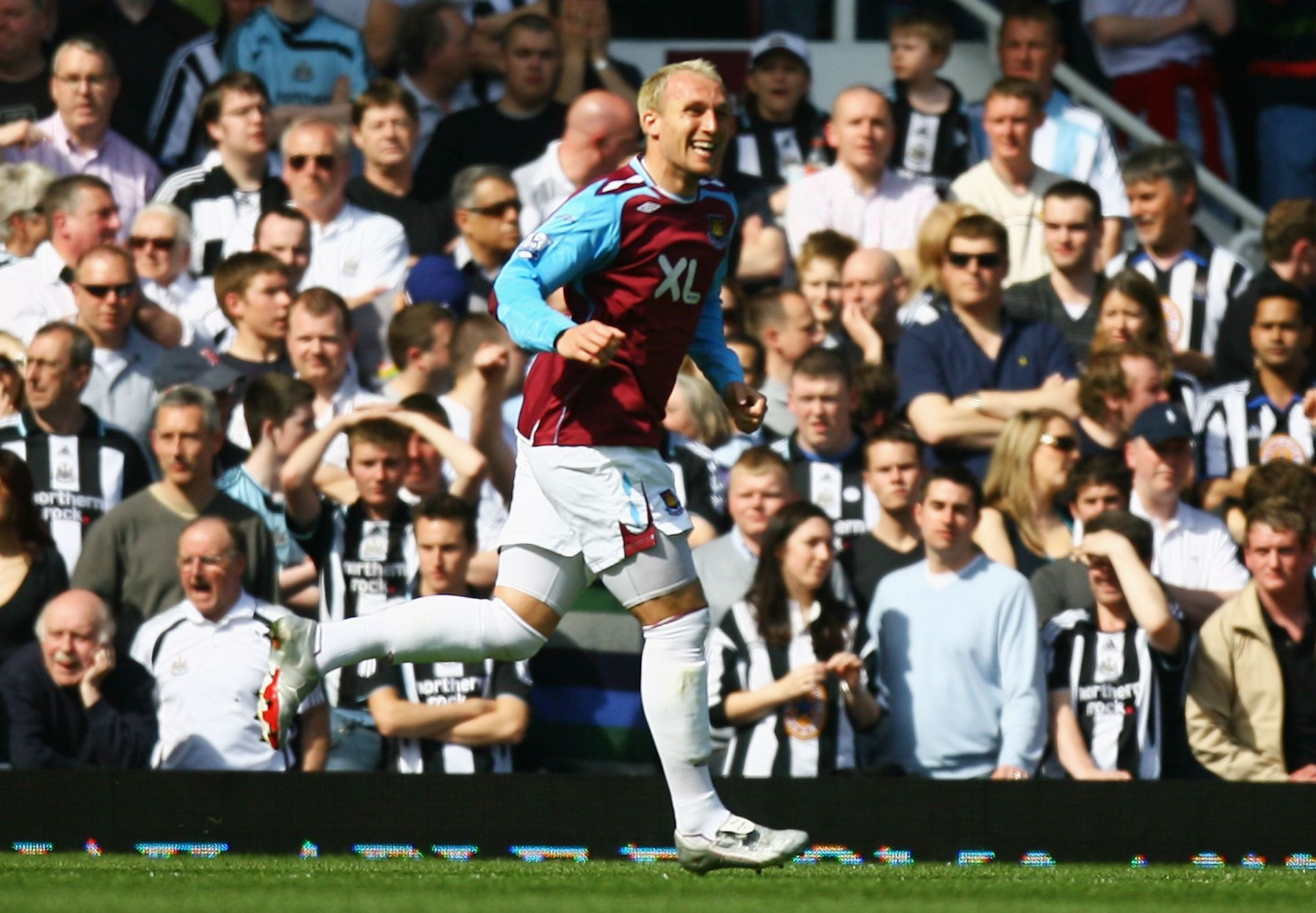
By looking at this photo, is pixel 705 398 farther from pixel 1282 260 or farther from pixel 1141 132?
pixel 1141 132

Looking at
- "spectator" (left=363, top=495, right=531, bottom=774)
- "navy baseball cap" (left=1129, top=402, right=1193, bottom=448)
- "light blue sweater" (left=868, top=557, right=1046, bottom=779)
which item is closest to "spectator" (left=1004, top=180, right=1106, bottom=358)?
"navy baseball cap" (left=1129, top=402, right=1193, bottom=448)

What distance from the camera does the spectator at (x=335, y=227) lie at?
1064 cm

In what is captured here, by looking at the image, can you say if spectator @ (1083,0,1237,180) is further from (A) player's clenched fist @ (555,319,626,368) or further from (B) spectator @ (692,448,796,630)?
(A) player's clenched fist @ (555,319,626,368)

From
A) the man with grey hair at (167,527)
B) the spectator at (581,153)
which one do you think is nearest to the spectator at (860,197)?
the spectator at (581,153)

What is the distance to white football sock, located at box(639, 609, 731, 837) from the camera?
20.4 ft

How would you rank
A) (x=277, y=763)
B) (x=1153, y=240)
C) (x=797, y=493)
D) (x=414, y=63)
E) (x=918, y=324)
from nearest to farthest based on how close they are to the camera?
(x=277, y=763)
(x=797, y=493)
(x=918, y=324)
(x=1153, y=240)
(x=414, y=63)

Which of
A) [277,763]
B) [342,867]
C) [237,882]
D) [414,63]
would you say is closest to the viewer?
[237,882]

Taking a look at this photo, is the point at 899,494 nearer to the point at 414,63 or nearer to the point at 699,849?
the point at 699,849

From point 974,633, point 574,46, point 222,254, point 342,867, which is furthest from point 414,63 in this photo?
point 342,867

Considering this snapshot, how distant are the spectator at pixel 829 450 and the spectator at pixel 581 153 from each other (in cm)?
188

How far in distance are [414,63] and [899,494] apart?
4.28 meters

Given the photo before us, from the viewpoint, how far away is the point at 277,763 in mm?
8500

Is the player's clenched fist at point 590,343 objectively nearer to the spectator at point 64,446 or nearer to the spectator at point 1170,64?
the spectator at point 64,446

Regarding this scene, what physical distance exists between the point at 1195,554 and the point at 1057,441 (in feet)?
2.44
